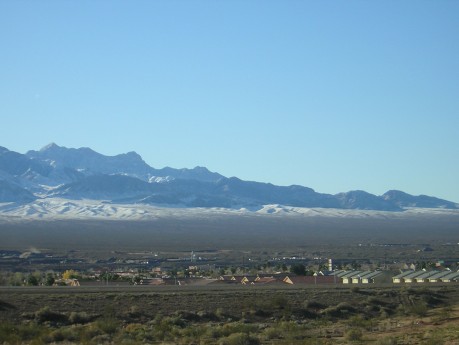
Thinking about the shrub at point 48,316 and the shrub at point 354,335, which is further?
the shrub at point 48,316

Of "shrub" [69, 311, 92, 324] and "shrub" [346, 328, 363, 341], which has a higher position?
"shrub" [69, 311, 92, 324]

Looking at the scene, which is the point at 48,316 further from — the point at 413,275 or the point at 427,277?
the point at 413,275

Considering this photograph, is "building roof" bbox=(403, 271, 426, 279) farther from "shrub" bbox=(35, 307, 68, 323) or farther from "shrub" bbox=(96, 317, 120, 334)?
"shrub" bbox=(35, 307, 68, 323)

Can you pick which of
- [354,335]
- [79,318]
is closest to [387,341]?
[354,335]

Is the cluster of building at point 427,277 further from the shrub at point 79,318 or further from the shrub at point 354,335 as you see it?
the shrub at point 79,318

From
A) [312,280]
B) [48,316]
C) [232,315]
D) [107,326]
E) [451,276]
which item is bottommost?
[232,315]

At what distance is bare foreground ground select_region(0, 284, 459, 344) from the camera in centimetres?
3547

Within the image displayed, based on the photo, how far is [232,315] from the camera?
44531 millimetres

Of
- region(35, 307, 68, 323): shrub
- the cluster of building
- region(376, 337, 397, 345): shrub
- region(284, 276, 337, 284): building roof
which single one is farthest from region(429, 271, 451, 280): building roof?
region(376, 337, 397, 345): shrub

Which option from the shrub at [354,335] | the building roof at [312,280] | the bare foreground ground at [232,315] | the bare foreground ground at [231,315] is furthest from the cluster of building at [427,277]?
the shrub at [354,335]

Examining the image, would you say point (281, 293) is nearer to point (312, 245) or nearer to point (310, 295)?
point (310, 295)

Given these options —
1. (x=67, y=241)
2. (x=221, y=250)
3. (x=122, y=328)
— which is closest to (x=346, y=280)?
(x=122, y=328)

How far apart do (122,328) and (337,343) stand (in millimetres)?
9569

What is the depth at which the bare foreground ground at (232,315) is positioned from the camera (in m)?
35.5
